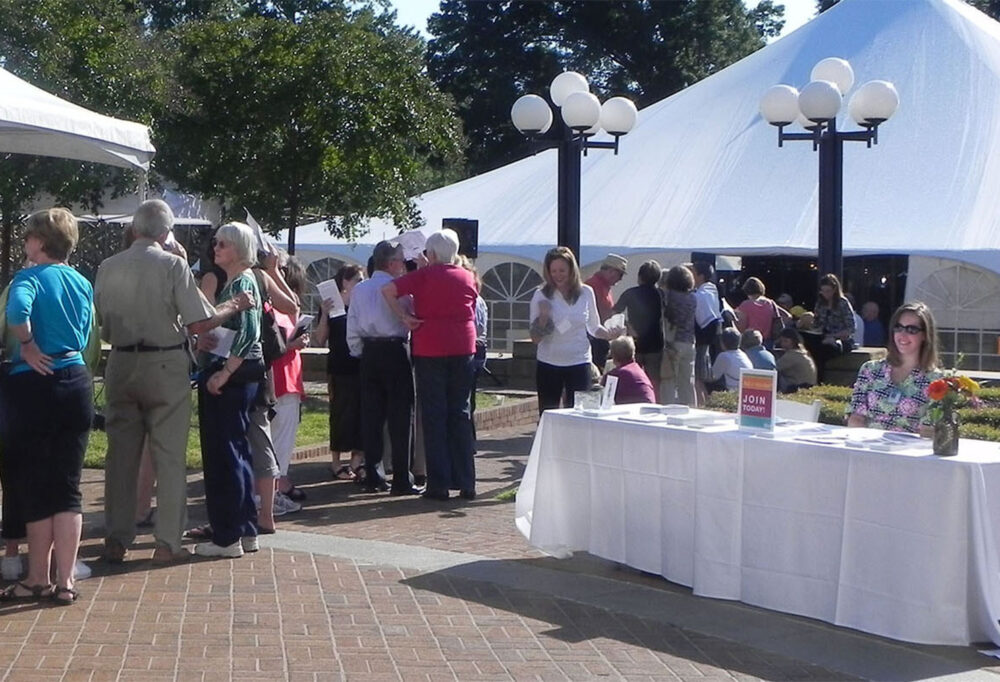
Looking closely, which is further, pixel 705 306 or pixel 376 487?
pixel 705 306

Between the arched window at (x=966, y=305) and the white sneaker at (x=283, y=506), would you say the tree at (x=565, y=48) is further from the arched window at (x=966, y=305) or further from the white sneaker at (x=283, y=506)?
the white sneaker at (x=283, y=506)

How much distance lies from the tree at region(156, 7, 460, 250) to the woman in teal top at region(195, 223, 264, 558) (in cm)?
1183

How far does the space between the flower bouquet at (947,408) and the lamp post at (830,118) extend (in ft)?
31.3

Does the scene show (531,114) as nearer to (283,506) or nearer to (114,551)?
(283,506)

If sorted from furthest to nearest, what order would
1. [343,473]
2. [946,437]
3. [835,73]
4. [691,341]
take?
[835,73]
[691,341]
[343,473]
[946,437]

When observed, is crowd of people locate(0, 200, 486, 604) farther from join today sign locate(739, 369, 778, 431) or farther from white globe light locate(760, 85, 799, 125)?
white globe light locate(760, 85, 799, 125)

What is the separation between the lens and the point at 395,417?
10109mm

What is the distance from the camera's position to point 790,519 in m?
6.54

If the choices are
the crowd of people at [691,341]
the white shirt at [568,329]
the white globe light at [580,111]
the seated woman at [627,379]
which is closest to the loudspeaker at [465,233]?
the white globe light at [580,111]

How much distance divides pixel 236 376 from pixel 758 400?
276cm

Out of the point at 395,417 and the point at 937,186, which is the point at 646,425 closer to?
the point at 395,417

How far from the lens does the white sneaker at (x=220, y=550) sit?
305 inches

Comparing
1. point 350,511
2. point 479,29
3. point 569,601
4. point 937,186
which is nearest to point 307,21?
point 937,186

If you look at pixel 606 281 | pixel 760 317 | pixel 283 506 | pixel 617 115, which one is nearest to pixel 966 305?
pixel 760 317
